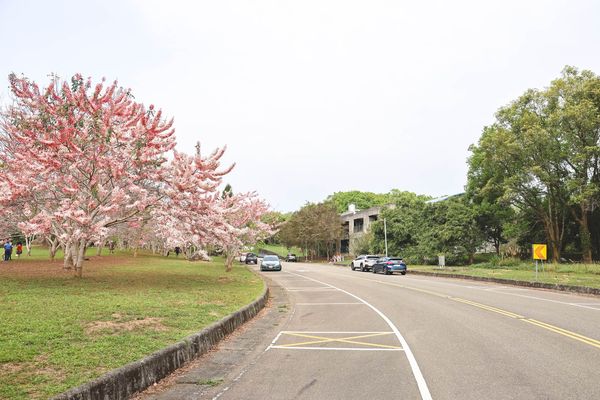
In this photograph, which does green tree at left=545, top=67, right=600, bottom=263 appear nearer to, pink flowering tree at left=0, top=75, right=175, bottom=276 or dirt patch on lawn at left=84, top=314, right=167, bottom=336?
pink flowering tree at left=0, top=75, right=175, bottom=276

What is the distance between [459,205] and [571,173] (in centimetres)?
1068

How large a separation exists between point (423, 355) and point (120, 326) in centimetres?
623

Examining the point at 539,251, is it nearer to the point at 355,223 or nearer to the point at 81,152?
the point at 81,152

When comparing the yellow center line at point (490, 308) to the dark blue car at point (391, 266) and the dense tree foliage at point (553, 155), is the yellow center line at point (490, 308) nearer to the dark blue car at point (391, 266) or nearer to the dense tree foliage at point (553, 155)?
the dark blue car at point (391, 266)

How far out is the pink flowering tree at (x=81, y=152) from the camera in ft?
55.3

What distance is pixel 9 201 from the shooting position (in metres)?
17.2

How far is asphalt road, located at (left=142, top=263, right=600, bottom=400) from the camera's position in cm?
652

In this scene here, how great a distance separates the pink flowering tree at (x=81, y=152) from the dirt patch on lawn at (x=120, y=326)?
6660 millimetres

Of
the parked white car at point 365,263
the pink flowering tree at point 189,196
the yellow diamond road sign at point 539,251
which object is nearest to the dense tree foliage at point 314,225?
the parked white car at point 365,263

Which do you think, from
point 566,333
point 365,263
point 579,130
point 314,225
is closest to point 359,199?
point 314,225

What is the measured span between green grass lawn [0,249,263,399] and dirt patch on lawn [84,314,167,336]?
18 millimetres

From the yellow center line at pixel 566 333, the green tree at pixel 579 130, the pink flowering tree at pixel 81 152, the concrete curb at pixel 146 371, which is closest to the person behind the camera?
the concrete curb at pixel 146 371

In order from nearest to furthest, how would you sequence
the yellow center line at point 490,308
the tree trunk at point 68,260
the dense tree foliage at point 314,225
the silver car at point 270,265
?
the yellow center line at point 490,308 < the tree trunk at point 68,260 < the silver car at point 270,265 < the dense tree foliage at point 314,225

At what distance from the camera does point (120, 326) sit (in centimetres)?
1011
